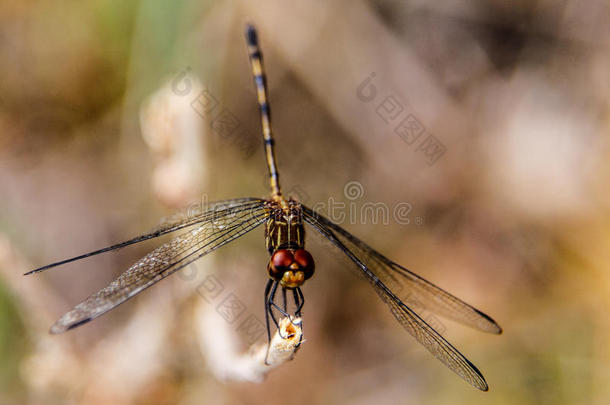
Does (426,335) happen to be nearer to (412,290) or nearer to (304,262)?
(412,290)

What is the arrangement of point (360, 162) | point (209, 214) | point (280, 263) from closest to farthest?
1. point (280, 263)
2. point (209, 214)
3. point (360, 162)

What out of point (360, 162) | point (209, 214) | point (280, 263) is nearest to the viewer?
point (280, 263)

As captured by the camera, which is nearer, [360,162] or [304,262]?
[304,262]

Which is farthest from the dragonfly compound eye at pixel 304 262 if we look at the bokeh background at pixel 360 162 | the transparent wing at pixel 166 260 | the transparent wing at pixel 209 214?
the bokeh background at pixel 360 162

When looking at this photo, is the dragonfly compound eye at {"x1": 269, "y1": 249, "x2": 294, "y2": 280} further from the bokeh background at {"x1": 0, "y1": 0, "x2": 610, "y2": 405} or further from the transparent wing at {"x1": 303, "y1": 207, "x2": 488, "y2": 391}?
the bokeh background at {"x1": 0, "y1": 0, "x2": 610, "y2": 405}

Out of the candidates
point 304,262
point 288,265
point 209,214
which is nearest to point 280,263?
point 288,265

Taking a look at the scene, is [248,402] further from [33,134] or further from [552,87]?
[552,87]
